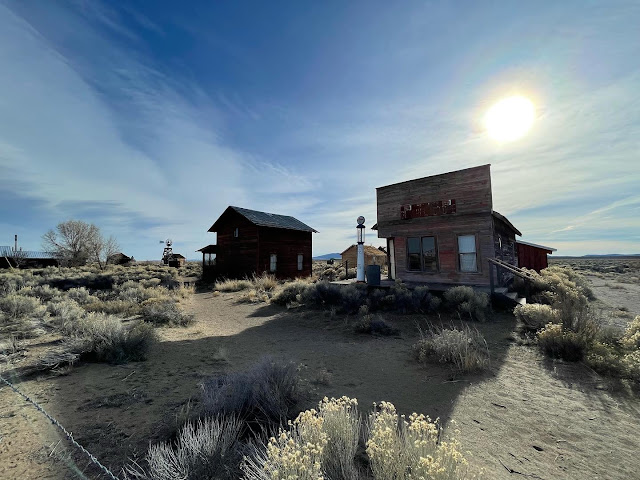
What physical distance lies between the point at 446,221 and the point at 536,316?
6390 millimetres

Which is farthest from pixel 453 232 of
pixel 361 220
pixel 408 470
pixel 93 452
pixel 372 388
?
pixel 93 452

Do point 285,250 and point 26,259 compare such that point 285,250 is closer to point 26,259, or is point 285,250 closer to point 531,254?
point 531,254

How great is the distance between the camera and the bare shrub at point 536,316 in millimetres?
7352

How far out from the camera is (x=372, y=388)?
4750mm

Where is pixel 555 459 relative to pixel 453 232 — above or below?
below

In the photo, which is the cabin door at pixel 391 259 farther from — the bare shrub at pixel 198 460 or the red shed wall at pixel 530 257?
the bare shrub at pixel 198 460

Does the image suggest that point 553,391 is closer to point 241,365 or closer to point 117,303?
point 241,365

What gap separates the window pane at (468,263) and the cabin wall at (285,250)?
46.5 ft

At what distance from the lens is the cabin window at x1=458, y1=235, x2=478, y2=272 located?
503 inches

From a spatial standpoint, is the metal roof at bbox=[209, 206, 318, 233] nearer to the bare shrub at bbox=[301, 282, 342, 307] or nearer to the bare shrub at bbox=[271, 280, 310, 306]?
the bare shrub at bbox=[271, 280, 310, 306]

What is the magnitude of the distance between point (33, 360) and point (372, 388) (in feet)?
20.6

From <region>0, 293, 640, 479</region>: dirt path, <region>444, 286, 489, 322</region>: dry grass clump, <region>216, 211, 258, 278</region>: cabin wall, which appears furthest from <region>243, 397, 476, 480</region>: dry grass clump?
<region>216, 211, 258, 278</region>: cabin wall

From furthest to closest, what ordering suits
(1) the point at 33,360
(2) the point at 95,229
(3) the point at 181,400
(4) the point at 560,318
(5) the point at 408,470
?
1. (2) the point at 95,229
2. (4) the point at 560,318
3. (1) the point at 33,360
4. (3) the point at 181,400
5. (5) the point at 408,470

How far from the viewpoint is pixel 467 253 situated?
510 inches
